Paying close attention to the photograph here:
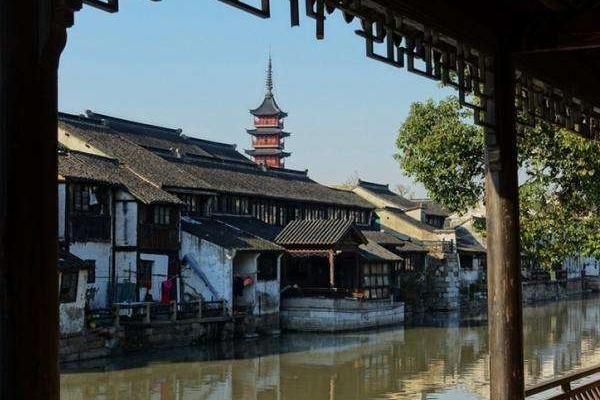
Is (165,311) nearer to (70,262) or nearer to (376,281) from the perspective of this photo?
(70,262)

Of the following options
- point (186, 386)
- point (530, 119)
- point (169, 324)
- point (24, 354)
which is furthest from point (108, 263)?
point (24, 354)

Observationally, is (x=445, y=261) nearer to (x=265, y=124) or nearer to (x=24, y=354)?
(x=265, y=124)

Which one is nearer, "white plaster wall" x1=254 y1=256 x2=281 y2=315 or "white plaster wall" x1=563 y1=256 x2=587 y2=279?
"white plaster wall" x1=254 y1=256 x2=281 y2=315

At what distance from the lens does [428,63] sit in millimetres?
5457

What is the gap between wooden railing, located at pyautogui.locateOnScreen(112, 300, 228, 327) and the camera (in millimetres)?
23688

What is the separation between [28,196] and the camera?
8.46 ft

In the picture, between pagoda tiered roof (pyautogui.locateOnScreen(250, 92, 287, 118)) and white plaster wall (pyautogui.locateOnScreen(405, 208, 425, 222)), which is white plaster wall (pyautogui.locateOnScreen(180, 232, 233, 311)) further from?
pagoda tiered roof (pyautogui.locateOnScreen(250, 92, 287, 118))

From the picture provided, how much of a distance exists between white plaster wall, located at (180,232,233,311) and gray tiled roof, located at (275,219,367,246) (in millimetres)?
4842

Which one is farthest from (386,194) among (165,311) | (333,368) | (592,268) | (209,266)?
(333,368)

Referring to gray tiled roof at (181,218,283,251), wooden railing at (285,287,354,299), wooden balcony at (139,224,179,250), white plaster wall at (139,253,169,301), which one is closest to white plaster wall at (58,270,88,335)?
wooden balcony at (139,224,179,250)

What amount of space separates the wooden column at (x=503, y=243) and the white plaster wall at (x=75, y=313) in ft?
56.7

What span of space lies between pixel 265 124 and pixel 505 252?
51666 millimetres

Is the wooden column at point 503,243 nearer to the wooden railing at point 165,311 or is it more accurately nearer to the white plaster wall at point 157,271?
the wooden railing at point 165,311

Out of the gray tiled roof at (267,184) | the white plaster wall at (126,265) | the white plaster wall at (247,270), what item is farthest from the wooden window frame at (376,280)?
the white plaster wall at (126,265)
